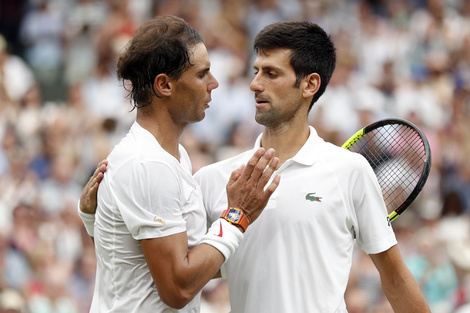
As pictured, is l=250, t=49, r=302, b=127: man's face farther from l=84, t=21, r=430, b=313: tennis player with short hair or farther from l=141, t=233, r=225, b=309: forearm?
l=141, t=233, r=225, b=309: forearm

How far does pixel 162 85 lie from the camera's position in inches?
132

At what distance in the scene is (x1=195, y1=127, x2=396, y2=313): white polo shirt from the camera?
3.53 m

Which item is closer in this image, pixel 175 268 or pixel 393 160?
pixel 175 268

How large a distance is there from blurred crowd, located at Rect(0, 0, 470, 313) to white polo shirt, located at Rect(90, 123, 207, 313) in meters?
3.41

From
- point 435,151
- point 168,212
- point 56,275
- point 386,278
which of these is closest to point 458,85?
point 435,151

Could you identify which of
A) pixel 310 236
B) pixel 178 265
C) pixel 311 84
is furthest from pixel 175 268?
pixel 311 84

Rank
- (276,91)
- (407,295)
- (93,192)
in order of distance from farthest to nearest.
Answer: (276,91), (407,295), (93,192)

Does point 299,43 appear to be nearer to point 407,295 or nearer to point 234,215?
point 234,215

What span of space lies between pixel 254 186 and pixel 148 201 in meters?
0.45

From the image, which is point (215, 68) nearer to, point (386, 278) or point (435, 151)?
point (435, 151)

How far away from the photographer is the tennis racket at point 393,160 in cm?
393

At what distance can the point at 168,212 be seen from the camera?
3.16 metres

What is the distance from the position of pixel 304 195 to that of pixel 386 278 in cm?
55

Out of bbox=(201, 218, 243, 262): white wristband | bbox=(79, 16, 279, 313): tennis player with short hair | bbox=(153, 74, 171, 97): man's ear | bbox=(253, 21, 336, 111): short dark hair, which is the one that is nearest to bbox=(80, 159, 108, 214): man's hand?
bbox=(79, 16, 279, 313): tennis player with short hair
